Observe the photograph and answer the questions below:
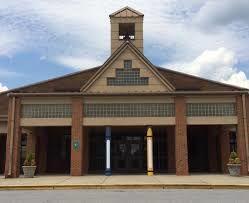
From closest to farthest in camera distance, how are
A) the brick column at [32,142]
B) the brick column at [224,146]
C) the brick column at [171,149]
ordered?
1. the brick column at [224,146]
2. the brick column at [171,149]
3. the brick column at [32,142]

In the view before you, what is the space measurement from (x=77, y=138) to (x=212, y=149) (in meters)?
11.7

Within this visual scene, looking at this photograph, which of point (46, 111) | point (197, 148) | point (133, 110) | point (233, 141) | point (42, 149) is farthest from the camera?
point (233, 141)

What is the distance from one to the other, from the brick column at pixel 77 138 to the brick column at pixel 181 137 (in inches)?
248

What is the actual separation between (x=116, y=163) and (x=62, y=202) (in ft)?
59.2

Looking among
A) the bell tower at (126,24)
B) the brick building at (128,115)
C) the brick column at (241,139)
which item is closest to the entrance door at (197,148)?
the brick building at (128,115)

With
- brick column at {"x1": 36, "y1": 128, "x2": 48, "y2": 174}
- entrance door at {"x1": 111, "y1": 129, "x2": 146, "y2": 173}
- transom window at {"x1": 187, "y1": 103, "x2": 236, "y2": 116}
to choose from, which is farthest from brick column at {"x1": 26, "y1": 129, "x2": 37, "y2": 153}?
transom window at {"x1": 187, "y1": 103, "x2": 236, "y2": 116}

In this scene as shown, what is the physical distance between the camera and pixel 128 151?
1192 inches

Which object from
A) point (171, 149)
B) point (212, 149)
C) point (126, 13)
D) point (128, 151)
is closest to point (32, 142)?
point (128, 151)

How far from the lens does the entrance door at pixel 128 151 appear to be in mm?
30016

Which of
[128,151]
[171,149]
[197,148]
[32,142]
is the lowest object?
[128,151]

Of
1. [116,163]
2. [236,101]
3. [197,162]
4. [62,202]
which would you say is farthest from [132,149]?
[62,202]

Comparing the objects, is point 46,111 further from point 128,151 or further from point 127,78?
point 128,151

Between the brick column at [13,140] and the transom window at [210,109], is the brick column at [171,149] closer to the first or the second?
the transom window at [210,109]

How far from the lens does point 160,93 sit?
2438cm
